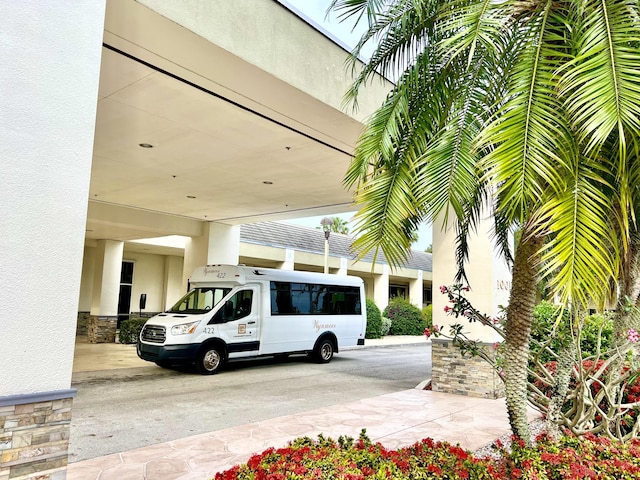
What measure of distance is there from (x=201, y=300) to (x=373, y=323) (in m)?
12.9

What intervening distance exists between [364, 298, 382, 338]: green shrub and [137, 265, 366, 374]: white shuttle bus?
849cm

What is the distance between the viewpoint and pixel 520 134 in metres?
3.12

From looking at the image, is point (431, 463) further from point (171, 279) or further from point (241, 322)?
point (171, 279)

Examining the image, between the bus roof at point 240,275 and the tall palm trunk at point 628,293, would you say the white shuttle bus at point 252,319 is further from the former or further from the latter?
the tall palm trunk at point 628,293

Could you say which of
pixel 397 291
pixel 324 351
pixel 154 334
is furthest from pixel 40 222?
pixel 397 291

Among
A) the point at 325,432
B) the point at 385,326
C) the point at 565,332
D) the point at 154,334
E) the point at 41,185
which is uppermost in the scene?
the point at 41,185

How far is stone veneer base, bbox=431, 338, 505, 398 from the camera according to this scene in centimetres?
894

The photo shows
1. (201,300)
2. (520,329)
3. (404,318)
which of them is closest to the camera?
(520,329)

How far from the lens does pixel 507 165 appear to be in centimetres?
306

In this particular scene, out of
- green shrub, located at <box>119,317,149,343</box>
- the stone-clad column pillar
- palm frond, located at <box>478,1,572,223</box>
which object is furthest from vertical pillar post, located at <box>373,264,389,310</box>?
palm frond, located at <box>478,1,572,223</box>

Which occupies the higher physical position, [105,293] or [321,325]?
[105,293]

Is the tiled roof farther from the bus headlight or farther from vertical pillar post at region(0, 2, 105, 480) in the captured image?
vertical pillar post at region(0, 2, 105, 480)

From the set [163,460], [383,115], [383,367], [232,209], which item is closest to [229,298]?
[232,209]

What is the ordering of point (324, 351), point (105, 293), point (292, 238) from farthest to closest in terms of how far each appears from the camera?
1. point (292, 238)
2. point (105, 293)
3. point (324, 351)
